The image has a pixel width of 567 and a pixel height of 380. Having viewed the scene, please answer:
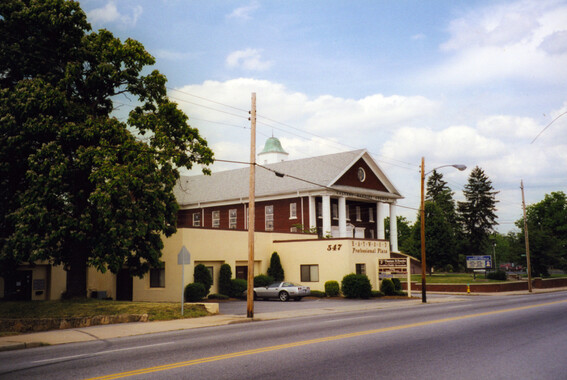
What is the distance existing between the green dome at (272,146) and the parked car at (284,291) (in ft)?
157

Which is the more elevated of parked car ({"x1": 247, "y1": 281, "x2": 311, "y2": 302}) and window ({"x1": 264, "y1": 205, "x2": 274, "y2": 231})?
window ({"x1": 264, "y1": 205, "x2": 274, "y2": 231})

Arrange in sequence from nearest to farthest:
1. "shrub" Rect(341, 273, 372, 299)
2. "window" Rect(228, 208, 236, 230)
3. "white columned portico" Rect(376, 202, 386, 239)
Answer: "shrub" Rect(341, 273, 372, 299) → "window" Rect(228, 208, 236, 230) → "white columned portico" Rect(376, 202, 386, 239)

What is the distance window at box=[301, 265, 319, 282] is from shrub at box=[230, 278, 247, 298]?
6.16 meters

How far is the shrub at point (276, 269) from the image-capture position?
3897cm

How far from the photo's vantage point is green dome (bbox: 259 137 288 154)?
80750mm

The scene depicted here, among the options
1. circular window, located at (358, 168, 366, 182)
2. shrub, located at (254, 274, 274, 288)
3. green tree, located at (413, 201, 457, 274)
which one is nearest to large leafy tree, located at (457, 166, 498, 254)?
green tree, located at (413, 201, 457, 274)

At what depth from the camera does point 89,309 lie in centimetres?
2034

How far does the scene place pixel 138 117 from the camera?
79.7ft

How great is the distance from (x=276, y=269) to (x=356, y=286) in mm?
6980

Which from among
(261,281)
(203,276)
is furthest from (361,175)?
(203,276)

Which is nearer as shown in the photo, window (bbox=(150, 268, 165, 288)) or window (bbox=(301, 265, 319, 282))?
window (bbox=(150, 268, 165, 288))

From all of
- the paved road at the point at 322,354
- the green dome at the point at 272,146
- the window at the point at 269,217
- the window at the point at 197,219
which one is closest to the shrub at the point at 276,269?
the window at the point at 269,217

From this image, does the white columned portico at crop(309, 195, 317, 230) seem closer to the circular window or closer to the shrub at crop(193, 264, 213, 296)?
the circular window

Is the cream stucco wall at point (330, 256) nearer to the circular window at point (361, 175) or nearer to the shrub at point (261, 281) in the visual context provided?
the shrub at point (261, 281)
